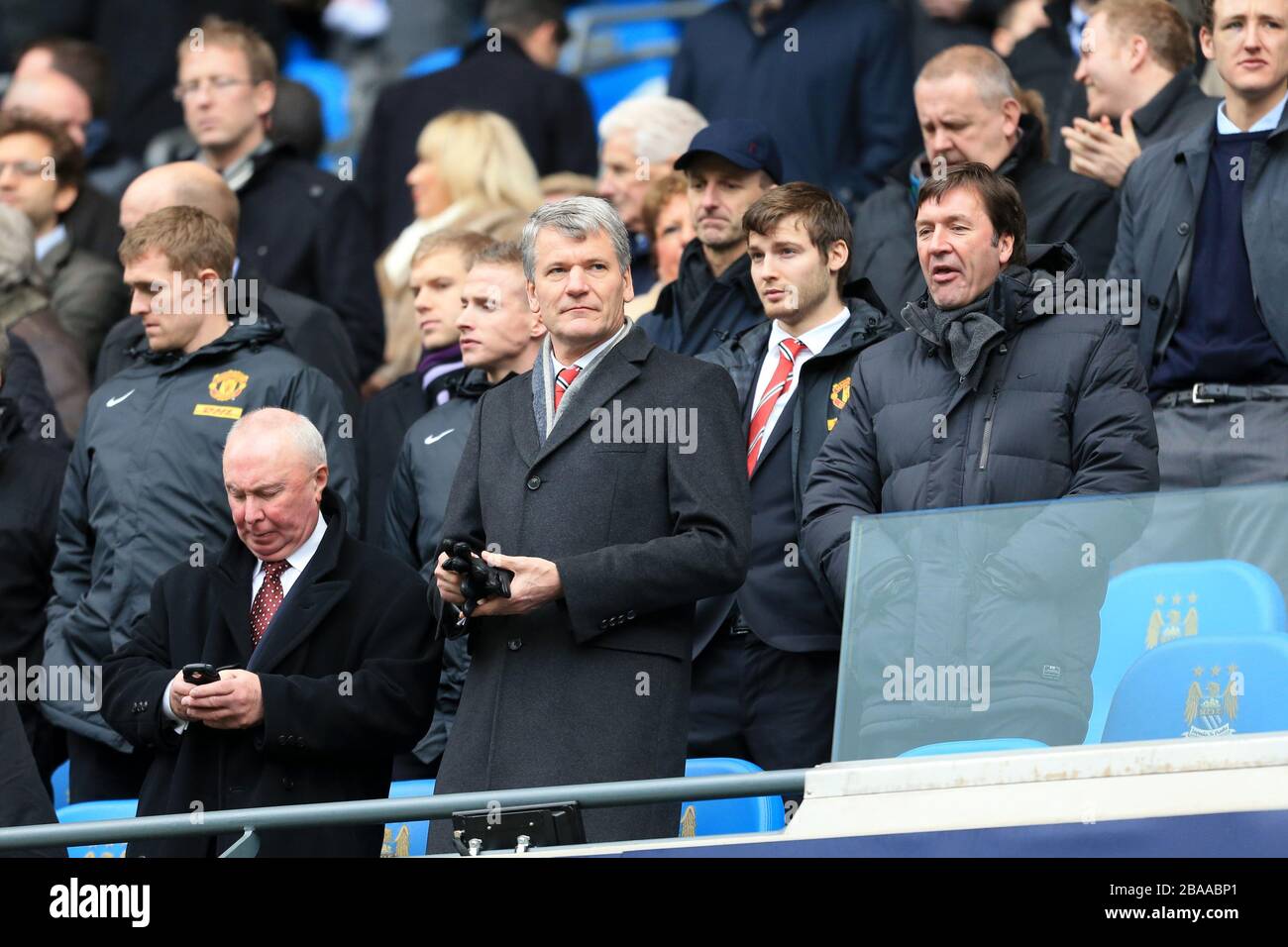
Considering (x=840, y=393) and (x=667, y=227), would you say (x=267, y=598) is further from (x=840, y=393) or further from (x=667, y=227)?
(x=667, y=227)

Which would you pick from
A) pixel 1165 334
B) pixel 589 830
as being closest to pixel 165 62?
pixel 1165 334

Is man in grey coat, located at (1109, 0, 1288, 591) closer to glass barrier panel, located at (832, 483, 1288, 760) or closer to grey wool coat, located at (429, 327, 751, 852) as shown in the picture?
grey wool coat, located at (429, 327, 751, 852)

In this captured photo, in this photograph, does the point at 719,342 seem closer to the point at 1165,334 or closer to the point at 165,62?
the point at 1165,334

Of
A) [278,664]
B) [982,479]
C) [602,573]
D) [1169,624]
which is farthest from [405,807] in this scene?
[982,479]

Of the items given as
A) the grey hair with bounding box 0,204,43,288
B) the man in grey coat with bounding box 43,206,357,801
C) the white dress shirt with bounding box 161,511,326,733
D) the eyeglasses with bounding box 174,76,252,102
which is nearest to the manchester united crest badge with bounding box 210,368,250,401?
the man in grey coat with bounding box 43,206,357,801

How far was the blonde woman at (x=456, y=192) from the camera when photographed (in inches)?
363

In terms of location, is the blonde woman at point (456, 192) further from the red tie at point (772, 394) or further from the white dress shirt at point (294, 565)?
the white dress shirt at point (294, 565)

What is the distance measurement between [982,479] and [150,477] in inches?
107

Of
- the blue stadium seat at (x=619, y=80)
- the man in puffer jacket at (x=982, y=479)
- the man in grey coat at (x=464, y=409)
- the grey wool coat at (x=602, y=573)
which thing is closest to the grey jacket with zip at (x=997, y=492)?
the man in puffer jacket at (x=982, y=479)

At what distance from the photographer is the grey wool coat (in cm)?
565

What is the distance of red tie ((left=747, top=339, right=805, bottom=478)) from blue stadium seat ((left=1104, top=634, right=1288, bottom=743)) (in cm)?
210

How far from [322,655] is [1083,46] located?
3878mm

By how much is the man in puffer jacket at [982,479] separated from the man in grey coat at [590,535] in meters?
0.48

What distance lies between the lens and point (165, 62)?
12.8 meters
